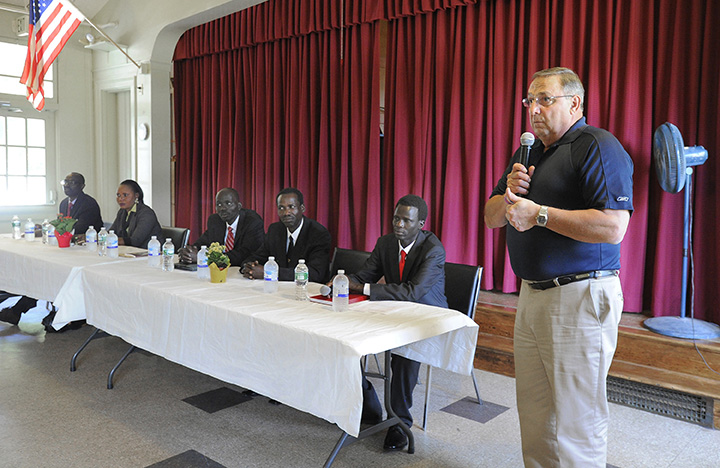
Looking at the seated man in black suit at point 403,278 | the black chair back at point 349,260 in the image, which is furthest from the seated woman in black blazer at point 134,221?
the seated man in black suit at point 403,278

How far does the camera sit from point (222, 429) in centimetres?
285

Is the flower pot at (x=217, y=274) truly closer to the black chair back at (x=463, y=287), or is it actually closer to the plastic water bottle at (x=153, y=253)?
the plastic water bottle at (x=153, y=253)

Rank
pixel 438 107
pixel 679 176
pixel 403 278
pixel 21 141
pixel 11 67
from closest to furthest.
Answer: pixel 403 278 → pixel 679 176 → pixel 438 107 → pixel 11 67 → pixel 21 141

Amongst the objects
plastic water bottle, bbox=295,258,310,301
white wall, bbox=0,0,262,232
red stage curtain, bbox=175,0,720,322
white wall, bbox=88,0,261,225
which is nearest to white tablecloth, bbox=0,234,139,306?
plastic water bottle, bbox=295,258,310,301

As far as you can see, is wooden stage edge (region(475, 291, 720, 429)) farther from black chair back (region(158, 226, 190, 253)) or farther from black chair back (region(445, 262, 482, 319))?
black chair back (region(158, 226, 190, 253))

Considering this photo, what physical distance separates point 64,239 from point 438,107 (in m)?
3.04

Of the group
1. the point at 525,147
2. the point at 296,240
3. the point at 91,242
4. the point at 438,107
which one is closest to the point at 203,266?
the point at 296,240

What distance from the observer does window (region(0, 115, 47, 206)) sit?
285 inches

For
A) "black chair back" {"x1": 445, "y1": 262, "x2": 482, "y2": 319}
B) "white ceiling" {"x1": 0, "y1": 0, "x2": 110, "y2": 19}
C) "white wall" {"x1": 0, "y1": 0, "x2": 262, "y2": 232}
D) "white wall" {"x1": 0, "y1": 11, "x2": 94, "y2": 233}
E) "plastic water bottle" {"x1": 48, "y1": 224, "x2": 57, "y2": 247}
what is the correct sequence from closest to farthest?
"black chair back" {"x1": 445, "y1": 262, "x2": 482, "y2": 319}
"plastic water bottle" {"x1": 48, "y1": 224, "x2": 57, "y2": 247}
"white wall" {"x1": 0, "y1": 0, "x2": 262, "y2": 232}
"white ceiling" {"x1": 0, "y1": 0, "x2": 110, "y2": 19}
"white wall" {"x1": 0, "y1": 11, "x2": 94, "y2": 233}

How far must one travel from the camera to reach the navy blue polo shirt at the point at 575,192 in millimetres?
1842

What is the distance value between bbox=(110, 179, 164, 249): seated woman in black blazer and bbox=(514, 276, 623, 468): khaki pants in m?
3.78

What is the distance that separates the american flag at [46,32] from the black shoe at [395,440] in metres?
4.64

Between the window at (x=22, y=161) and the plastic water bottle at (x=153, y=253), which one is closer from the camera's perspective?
the plastic water bottle at (x=153, y=253)

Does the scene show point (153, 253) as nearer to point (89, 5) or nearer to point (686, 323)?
point (686, 323)
